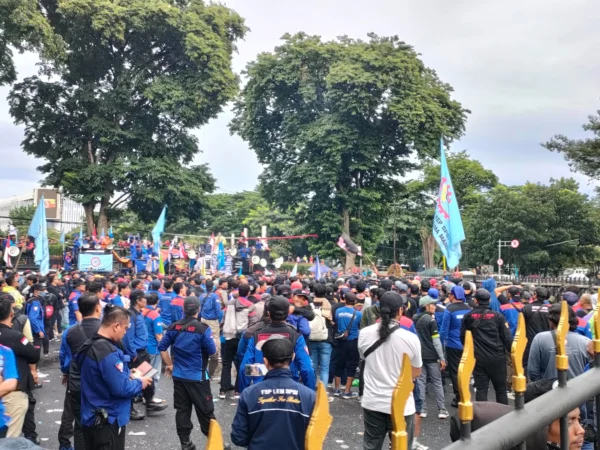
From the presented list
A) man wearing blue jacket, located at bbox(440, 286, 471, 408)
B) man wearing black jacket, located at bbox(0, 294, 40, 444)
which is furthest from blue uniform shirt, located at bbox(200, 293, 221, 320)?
man wearing black jacket, located at bbox(0, 294, 40, 444)

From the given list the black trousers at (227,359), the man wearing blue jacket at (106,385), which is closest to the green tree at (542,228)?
the black trousers at (227,359)

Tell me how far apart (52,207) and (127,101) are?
178ft

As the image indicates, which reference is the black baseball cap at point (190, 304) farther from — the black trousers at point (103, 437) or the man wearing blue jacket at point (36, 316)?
the man wearing blue jacket at point (36, 316)

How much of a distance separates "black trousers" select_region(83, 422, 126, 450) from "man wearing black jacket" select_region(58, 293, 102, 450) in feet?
2.53

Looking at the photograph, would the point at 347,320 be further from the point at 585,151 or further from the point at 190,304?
the point at 585,151

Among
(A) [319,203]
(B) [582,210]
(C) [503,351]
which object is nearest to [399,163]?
(A) [319,203]

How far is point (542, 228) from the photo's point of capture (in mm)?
41406

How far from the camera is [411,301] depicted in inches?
384

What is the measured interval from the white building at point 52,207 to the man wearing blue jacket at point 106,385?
215 feet

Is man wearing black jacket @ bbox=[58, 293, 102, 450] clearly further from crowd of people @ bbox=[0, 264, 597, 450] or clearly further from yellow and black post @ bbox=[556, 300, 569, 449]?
yellow and black post @ bbox=[556, 300, 569, 449]

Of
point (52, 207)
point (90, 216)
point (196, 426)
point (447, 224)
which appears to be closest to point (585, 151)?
point (447, 224)

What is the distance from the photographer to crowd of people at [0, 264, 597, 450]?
11.4 feet

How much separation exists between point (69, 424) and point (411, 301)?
19.2 ft

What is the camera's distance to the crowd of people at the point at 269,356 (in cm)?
346
